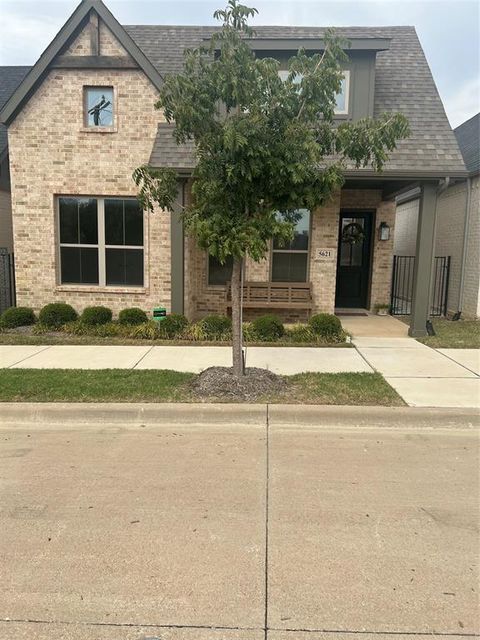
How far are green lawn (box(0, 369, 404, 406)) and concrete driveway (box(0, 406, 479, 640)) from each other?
523 millimetres

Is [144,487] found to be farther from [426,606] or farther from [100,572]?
[426,606]

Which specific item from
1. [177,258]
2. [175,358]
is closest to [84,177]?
[177,258]

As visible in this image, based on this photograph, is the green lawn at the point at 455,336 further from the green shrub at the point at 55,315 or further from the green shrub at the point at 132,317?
the green shrub at the point at 55,315

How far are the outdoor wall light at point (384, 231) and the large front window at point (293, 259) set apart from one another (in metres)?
2.55

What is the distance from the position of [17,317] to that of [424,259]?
8.37 meters

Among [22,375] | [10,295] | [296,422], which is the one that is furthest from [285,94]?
[10,295]

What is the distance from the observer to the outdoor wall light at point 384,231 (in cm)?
1309

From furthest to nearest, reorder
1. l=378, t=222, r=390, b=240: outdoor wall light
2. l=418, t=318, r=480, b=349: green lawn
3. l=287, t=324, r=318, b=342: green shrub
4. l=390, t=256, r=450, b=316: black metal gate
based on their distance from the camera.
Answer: l=390, t=256, r=450, b=316: black metal gate < l=378, t=222, r=390, b=240: outdoor wall light < l=287, t=324, r=318, b=342: green shrub < l=418, t=318, r=480, b=349: green lawn

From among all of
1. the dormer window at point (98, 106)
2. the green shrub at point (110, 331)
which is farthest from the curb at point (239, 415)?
the dormer window at point (98, 106)

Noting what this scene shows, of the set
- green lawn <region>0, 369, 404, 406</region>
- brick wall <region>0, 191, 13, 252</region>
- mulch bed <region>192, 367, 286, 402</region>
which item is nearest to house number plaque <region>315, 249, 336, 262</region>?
green lawn <region>0, 369, 404, 406</region>

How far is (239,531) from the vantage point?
3402 millimetres

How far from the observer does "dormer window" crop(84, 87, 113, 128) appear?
10.8 m

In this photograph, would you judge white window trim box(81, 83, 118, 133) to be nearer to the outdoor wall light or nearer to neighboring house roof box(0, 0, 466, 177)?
neighboring house roof box(0, 0, 466, 177)

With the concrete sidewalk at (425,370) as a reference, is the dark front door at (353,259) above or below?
above
